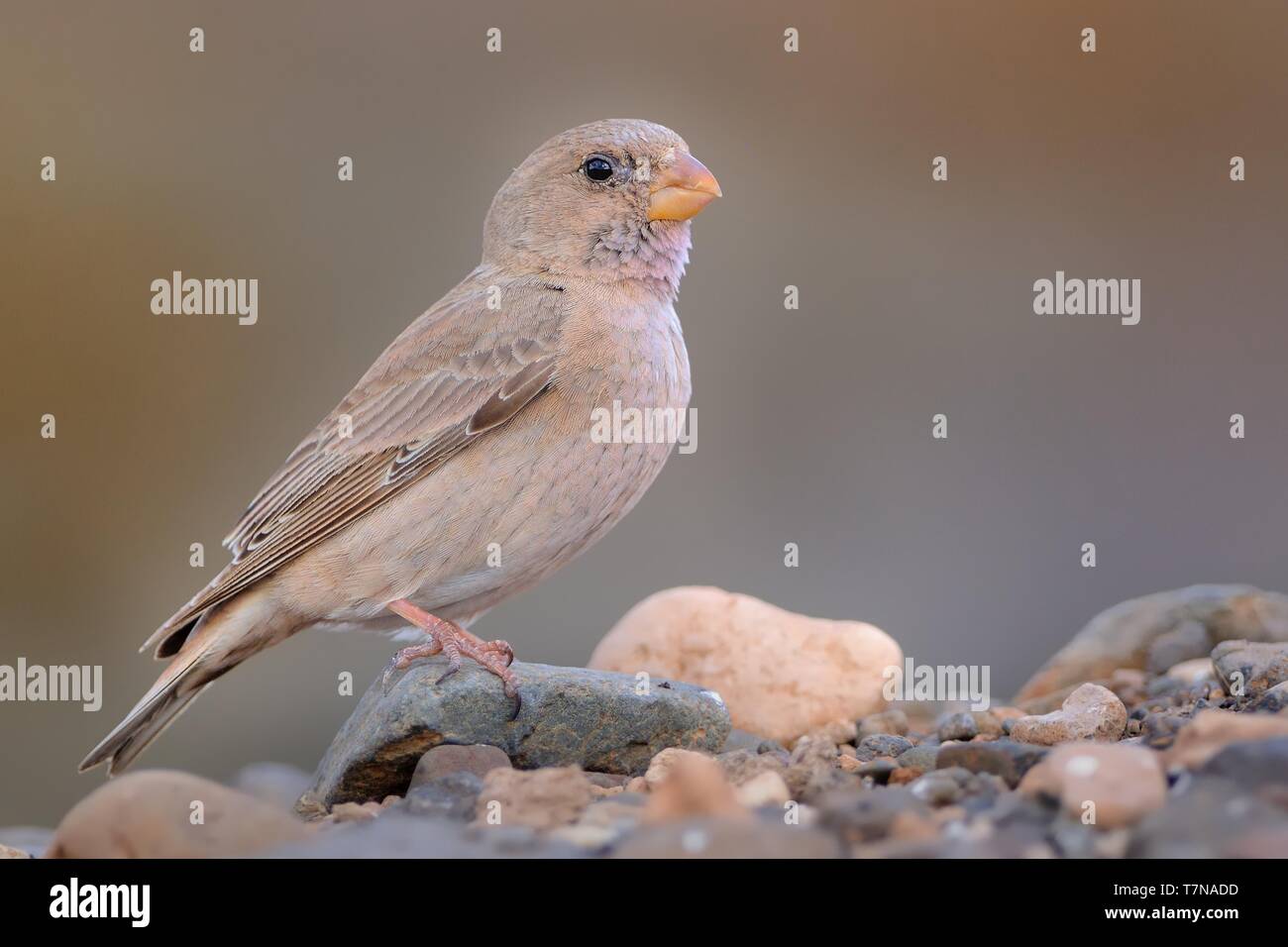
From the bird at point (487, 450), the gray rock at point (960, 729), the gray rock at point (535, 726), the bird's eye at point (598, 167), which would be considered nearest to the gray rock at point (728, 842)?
the gray rock at point (535, 726)

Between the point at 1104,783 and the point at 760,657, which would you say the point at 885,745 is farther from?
the point at 1104,783

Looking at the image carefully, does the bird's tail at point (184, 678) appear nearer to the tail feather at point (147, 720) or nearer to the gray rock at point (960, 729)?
the tail feather at point (147, 720)

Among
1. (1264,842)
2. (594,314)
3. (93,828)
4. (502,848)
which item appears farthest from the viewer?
(594,314)

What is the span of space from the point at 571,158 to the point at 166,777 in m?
2.99

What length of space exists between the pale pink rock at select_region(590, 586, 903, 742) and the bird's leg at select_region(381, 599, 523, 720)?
875mm

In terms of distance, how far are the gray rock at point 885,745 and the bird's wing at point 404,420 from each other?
1.73m

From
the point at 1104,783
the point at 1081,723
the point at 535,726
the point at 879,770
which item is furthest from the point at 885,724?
the point at 1104,783

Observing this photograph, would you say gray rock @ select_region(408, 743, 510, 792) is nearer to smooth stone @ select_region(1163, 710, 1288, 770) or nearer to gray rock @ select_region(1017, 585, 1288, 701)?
smooth stone @ select_region(1163, 710, 1288, 770)

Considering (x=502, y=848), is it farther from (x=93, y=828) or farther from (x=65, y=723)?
(x=65, y=723)

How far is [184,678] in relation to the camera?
516 centimetres

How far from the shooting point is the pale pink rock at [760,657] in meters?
5.61

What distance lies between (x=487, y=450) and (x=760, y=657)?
59.7 inches

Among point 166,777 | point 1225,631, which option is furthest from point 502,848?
point 1225,631
